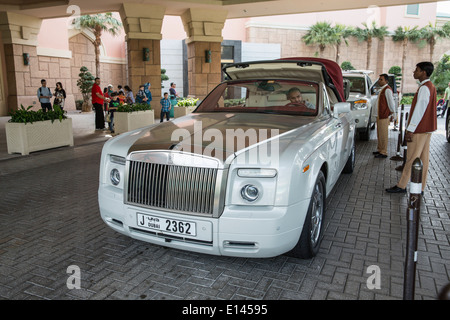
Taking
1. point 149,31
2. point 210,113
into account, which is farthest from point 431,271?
point 149,31

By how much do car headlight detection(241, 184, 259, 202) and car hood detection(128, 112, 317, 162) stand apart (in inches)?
11.7

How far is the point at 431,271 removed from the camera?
338 centimetres

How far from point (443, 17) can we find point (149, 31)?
160 ft

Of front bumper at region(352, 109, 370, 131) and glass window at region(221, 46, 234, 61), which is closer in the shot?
front bumper at region(352, 109, 370, 131)

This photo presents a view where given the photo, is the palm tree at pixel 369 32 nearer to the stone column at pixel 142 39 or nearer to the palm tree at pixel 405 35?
the palm tree at pixel 405 35

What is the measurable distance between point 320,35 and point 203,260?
4437 centimetres

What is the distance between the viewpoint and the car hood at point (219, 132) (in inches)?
125

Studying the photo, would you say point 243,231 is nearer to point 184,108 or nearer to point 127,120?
point 127,120

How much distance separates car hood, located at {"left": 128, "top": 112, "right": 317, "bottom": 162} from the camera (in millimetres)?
3170

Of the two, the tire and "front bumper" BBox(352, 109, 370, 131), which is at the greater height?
"front bumper" BBox(352, 109, 370, 131)

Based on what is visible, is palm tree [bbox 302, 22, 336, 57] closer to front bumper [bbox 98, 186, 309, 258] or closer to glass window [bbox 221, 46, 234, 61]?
glass window [bbox 221, 46, 234, 61]

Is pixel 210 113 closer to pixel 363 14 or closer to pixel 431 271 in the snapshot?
pixel 431 271

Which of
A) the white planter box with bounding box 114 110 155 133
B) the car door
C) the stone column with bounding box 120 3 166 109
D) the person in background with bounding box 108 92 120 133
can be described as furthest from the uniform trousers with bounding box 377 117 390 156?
the stone column with bounding box 120 3 166 109

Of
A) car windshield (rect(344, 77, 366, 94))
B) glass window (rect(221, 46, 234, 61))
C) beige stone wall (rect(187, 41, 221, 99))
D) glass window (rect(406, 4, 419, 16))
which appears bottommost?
car windshield (rect(344, 77, 366, 94))
